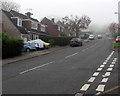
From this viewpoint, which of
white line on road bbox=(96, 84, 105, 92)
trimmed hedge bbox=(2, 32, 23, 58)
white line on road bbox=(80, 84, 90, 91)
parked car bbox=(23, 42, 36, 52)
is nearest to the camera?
white line on road bbox=(96, 84, 105, 92)

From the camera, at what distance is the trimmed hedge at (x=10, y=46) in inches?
845

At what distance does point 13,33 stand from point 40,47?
11.1 meters

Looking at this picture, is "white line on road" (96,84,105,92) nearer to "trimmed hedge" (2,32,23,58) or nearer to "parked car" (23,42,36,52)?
"trimmed hedge" (2,32,23,58)

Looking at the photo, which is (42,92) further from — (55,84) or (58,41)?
(58,41)

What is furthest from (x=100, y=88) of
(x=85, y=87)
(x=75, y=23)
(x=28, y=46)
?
(x=75, y=23)

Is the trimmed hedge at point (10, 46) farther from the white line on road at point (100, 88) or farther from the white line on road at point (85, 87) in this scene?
the white line on road at point (100, 88)

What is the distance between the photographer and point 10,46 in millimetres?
22250

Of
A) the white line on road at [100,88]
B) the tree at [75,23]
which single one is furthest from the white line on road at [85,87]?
the tree at [75,23]

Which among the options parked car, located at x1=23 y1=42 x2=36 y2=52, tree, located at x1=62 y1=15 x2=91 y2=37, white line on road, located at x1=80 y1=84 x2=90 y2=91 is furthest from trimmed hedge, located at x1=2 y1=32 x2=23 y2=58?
tree, located at x1=62 y1=15 x2=91 y2=37

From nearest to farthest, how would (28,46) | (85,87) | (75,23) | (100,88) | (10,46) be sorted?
(100,88) → (85,87) → (10,46) → (28,46) → (75,23)

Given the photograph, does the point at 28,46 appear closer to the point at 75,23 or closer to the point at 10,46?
the point at 10,46

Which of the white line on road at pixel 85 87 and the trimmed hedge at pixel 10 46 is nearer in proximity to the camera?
the white line on road at pixel 85 87

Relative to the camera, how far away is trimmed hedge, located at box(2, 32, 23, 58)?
845 inches

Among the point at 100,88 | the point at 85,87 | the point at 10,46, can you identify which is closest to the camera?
the point at 100,88
